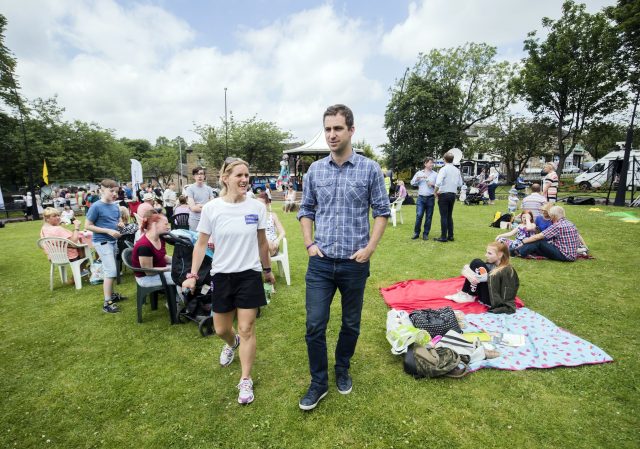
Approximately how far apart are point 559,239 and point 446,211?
2.45 meters

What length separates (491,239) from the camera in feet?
27.5

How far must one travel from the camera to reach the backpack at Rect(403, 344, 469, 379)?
282cm

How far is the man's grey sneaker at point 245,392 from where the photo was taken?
2562 mm

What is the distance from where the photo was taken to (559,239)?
20.4ft

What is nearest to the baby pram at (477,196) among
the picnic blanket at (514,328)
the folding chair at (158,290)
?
the picnic blanket at (514,328)

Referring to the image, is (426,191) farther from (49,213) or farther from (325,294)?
(49,213)

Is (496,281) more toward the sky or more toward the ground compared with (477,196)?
more toward the ground

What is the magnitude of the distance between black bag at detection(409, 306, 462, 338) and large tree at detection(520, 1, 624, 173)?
27.0 metres

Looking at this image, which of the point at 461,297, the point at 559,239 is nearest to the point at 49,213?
the point at 461,297

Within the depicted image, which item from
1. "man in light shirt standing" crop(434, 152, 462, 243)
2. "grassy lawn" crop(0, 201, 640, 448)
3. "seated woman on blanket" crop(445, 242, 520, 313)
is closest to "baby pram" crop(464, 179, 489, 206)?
"man in light shirt standing" crop(434, 152, 462, 243)

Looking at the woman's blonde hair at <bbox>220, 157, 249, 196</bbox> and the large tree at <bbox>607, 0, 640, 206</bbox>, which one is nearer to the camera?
the woman's blonde hair at <bbox>220, 157, 249, 196</bbox>

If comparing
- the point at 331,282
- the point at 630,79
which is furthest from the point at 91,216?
the point at 630,79

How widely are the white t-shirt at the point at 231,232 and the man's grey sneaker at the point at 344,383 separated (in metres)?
1.25

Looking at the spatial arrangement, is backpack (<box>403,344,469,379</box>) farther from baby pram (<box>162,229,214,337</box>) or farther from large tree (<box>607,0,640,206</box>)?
large tree (<box>607,0,640,206</box>)
